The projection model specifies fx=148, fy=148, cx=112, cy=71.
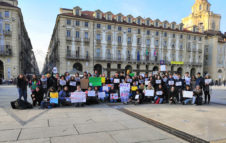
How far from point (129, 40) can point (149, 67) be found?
10.3 meters

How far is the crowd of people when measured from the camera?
845cm

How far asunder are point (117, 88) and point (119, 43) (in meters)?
32.5

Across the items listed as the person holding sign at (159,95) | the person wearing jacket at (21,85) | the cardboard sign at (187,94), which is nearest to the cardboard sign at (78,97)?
the person wearing jacket at (21,85)

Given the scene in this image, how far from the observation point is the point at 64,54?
3650cm

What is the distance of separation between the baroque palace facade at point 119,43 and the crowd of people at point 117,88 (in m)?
24.0

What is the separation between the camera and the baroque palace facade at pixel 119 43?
121 feet

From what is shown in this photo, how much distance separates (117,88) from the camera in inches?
412

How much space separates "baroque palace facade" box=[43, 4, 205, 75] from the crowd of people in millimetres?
24038

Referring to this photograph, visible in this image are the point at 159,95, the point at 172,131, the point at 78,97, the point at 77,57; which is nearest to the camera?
the point at 172,131

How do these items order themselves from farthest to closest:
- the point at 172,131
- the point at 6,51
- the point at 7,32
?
1. the point at 7,32
2. the point at 6,51
3. the point at 172,131

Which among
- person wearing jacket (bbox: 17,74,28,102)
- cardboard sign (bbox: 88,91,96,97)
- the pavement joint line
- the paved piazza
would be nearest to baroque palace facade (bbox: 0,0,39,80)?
person wearing jacket (bbox: 17,74,28,102)

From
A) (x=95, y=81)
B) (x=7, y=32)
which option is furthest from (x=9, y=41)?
(x=95, y=81)

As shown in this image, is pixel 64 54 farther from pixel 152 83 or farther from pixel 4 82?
pixel 152 83

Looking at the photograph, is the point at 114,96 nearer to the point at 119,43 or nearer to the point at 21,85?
the point at 21,85
